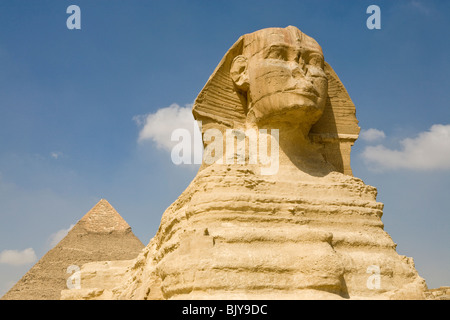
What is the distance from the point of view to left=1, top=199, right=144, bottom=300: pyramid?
45.0 metres

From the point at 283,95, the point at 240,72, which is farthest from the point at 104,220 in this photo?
the point at 283,95

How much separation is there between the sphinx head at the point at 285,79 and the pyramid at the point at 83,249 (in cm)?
3637

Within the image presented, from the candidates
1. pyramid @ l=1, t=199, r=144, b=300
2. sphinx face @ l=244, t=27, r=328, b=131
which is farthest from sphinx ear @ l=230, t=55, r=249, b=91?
pyramid @ l=1, t=199, r=144, b=300

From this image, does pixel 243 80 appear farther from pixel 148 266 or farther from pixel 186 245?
pixel 148 266

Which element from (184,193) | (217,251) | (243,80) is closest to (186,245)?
(217,251)

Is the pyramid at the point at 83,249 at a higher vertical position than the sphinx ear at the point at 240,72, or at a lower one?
higher

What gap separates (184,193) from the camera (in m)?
9.07

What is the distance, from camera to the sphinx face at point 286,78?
8312 millimetres

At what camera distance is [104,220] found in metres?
45.7

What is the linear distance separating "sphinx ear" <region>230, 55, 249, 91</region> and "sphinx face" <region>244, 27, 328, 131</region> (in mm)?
199

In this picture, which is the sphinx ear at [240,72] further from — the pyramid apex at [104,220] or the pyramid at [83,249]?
the pyramid apex at [104,220]

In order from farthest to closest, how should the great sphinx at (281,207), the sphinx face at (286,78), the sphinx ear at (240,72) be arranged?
the sphinx ear at (240,72) < the sphinx face at (286,78) < the great sphinx at (281,207)

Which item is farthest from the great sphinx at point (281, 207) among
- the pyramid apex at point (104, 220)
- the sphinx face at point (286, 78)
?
the pyramid apex at point (104, 220)

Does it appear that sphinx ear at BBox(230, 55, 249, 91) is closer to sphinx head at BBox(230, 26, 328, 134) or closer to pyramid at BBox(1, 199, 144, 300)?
sphinx head at BBox(230, 26, 328, 134)
